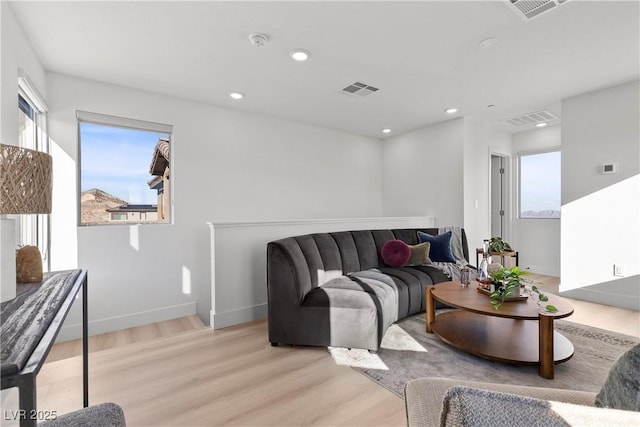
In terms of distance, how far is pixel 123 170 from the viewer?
331cm

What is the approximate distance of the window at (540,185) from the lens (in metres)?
5.00

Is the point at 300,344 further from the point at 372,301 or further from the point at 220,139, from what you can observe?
the point at 220,139

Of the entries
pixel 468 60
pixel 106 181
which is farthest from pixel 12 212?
pixel 468 60

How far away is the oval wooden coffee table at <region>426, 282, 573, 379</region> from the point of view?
200 centimetres

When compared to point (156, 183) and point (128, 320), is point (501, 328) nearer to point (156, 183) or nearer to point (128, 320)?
point (128, 320)

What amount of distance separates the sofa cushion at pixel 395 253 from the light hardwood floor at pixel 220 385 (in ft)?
4.88

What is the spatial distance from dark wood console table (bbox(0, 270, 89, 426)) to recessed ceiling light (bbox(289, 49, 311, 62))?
7.47 feet

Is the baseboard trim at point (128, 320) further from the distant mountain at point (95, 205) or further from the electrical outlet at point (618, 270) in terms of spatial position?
the electrical outlet at point (618, 270)

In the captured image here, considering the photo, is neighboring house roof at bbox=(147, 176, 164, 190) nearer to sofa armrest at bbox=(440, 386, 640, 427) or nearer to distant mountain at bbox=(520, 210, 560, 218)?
sofa armrest at bbox=(440, 386, 640, 427)

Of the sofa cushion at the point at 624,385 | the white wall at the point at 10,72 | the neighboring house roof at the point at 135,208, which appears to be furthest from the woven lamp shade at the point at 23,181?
the neighboring house roof at the point at 135,208

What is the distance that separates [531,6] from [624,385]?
2.42m

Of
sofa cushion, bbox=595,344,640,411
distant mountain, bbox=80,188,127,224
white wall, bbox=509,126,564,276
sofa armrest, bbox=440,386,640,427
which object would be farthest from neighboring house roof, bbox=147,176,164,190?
white wall, bbox=509,126,564,276

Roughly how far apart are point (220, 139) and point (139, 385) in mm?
2843

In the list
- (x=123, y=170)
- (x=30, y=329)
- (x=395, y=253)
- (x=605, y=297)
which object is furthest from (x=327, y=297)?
(x=605, y=297)
